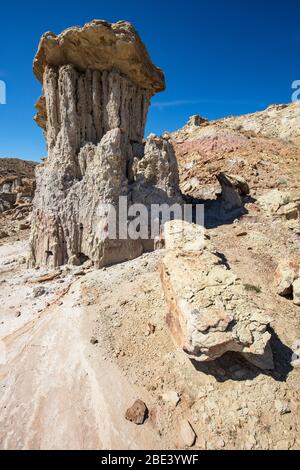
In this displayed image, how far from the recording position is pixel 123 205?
1314 cm

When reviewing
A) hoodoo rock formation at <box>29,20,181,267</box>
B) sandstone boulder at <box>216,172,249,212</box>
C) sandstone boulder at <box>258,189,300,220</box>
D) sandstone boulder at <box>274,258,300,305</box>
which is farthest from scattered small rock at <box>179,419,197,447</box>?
sandstone boulder at <box>216,172,249,212</box>

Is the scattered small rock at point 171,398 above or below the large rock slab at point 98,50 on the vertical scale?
below

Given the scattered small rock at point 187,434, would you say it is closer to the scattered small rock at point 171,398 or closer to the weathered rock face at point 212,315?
the scattered small rock at point 171,398

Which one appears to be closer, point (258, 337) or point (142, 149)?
point (258, 337)

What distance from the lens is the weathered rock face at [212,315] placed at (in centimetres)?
624

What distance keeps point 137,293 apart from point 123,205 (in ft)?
15.9

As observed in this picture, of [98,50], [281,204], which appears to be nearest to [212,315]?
[281,204]

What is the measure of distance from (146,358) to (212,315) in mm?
2395

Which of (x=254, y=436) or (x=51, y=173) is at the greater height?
(x=51, y=173)

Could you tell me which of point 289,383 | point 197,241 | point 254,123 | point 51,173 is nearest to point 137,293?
point 197,241

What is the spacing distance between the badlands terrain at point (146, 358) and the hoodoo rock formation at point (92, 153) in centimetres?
138

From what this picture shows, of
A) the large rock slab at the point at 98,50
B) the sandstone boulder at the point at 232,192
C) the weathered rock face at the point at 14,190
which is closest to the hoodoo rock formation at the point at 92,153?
the large rock slab at the point at 98,50
